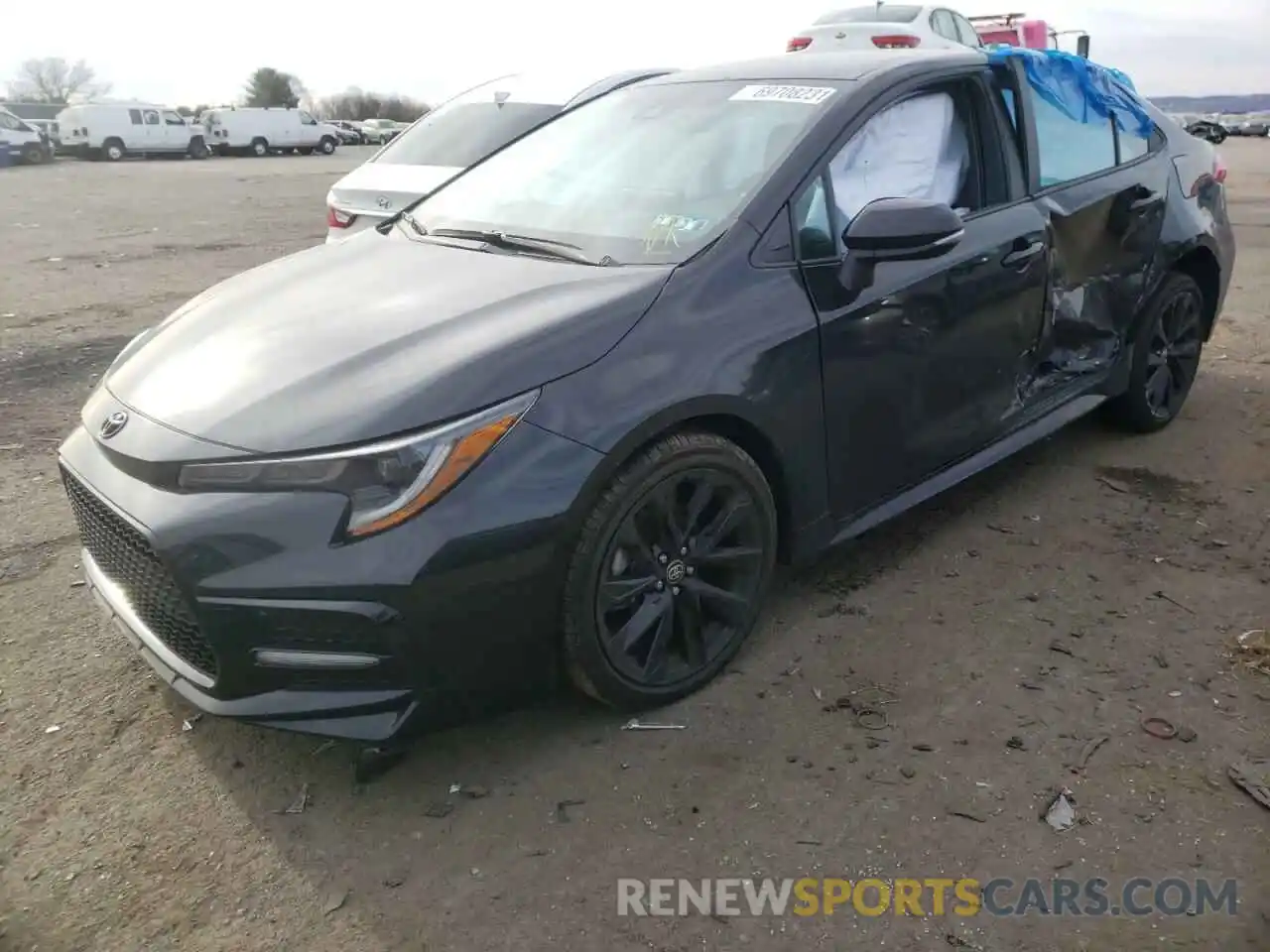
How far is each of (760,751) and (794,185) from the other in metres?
1.57

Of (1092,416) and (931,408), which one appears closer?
(931,408)

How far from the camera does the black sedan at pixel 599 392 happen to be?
2279 millimetres

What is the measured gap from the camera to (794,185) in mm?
2959

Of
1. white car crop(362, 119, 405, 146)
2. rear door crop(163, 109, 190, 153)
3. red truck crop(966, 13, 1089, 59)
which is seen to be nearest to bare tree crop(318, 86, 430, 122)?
white car crop(362, 119, 405, 146)

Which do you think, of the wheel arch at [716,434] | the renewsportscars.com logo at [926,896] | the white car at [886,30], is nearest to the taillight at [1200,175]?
the wheel arch at [716,434]

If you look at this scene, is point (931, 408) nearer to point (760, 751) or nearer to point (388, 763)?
point (760, 751)

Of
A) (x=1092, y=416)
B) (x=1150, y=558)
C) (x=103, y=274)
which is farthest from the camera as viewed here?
(x=103, y=274)

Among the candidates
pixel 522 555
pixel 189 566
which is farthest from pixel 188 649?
pixel 522 555

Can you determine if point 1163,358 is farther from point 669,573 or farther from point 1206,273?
point 669,573

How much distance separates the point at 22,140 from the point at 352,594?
37290 mm

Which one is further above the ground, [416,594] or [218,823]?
[416,594]

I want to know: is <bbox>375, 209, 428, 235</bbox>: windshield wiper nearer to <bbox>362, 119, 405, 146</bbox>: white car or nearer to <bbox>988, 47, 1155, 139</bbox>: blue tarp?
<bbox>988, 47, 1155, 139</bbox>: blue tarp

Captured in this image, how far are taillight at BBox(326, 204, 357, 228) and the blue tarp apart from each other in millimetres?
4011

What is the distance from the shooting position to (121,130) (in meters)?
36.3
